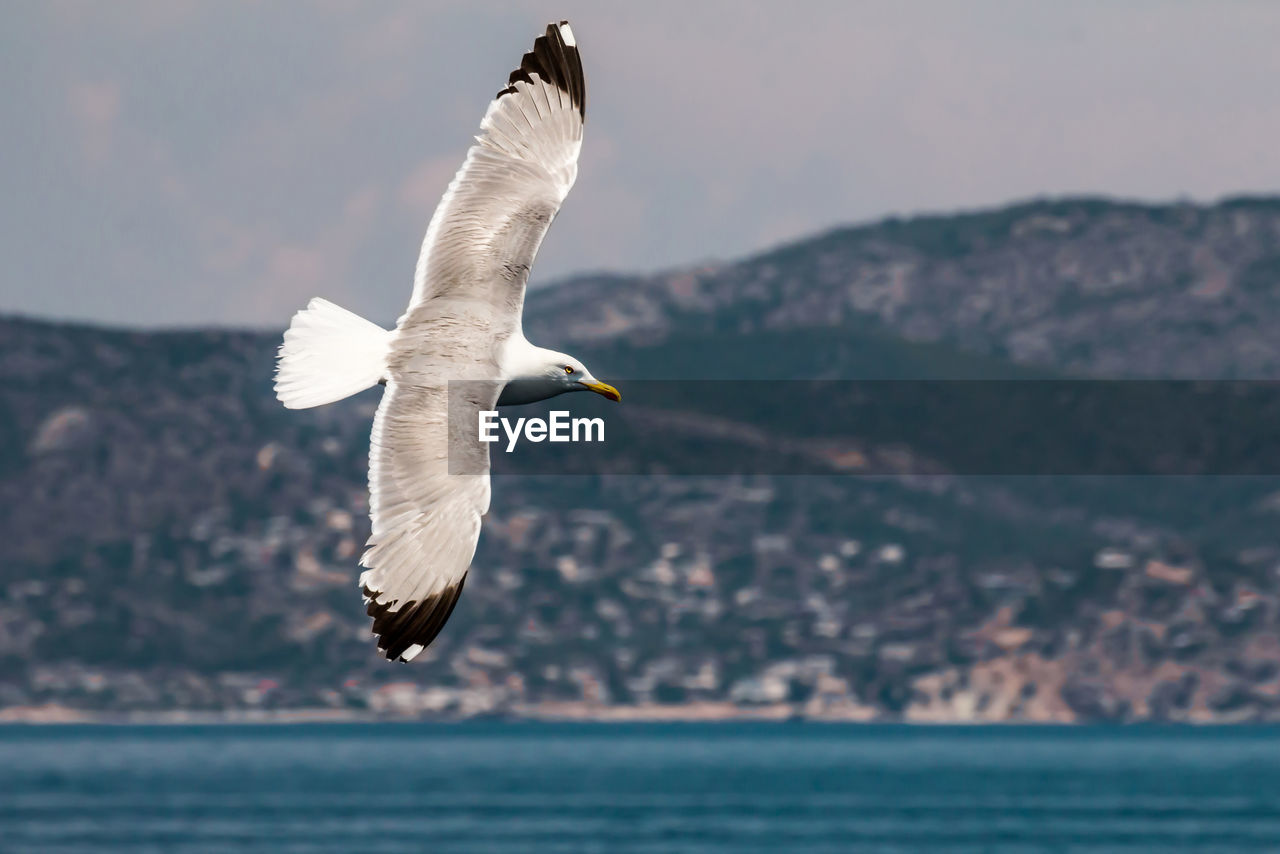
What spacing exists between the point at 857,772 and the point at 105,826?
85.6 metres

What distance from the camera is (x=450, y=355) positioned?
14.5 meters

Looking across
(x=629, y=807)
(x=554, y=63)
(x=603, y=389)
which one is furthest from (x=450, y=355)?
(x=629, y=807)

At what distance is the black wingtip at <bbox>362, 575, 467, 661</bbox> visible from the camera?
13805 millimetres

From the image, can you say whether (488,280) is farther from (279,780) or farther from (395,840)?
(279,780)

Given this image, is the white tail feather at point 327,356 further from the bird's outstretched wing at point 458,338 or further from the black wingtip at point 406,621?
the black wingtip at point 406,621

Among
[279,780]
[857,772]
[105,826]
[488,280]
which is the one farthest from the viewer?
[857,772]

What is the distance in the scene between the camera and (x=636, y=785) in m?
146

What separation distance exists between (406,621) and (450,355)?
1.77m

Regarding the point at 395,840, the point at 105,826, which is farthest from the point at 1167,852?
the point at 105,826

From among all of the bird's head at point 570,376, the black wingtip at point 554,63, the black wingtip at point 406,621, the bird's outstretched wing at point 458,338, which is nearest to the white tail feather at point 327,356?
the bird's outstretched wing at point 458,338

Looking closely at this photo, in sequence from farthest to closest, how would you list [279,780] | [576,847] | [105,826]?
[279,780], [105,826], [576,847]

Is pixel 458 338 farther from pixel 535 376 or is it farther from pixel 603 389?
pixel 603 389

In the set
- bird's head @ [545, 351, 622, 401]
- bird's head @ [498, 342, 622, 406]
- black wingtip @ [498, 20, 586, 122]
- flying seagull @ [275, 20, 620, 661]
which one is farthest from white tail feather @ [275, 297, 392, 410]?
black wingtip @ [498, 20, 586, 122]

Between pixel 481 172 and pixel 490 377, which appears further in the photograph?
pixel 481 172
